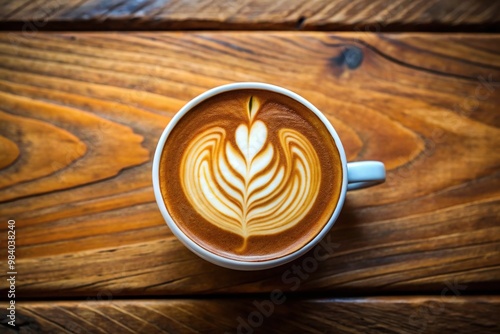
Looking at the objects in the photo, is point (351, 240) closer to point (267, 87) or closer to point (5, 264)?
point (267, 87)

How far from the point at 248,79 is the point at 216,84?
0.06 meters

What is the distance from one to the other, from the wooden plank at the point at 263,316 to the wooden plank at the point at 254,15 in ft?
1.61

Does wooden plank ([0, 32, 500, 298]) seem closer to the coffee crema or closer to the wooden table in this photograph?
the wooden table

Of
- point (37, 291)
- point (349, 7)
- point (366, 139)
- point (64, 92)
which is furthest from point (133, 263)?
point (349, 7)

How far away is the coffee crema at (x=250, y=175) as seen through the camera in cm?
69

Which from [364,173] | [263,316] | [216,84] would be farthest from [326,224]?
[216,84]

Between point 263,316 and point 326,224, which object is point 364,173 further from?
point 263,316

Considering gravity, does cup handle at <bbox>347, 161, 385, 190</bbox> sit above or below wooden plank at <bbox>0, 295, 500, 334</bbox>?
above

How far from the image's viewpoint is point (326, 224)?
69cm

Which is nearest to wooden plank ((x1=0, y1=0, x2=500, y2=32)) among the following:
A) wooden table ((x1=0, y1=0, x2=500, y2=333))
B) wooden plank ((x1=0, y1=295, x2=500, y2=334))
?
wooden table ((x1=0, y1=0, x2=500, y2=333))

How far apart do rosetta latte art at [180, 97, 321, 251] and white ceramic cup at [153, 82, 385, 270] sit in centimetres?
4

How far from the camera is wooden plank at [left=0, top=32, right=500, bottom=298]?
786 millimetres

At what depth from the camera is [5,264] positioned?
2.56ft

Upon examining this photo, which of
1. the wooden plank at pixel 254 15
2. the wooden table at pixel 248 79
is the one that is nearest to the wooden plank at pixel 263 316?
the wooden table at pixel 248 79
